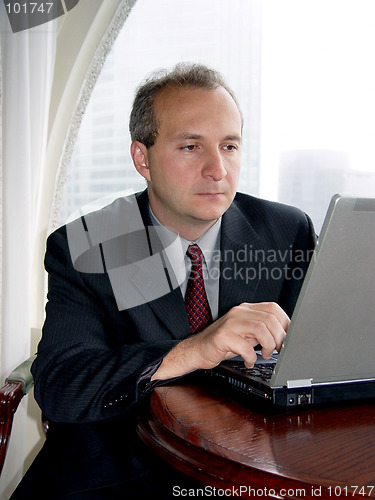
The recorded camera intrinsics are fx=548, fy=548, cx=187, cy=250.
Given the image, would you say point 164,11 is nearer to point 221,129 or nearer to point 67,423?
point 221,129

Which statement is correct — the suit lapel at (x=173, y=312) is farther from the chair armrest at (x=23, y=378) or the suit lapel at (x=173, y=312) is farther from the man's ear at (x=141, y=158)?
the man's ear at (x=141, y=158)

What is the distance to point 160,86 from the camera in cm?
222

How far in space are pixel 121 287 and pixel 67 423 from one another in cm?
50

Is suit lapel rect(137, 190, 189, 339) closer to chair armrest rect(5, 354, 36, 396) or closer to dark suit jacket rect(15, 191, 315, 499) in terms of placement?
dark suit jacket rect(15, 191, 315, 499)

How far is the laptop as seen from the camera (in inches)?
39.8

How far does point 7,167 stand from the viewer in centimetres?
271

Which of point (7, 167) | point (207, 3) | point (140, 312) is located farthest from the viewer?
point (207, 3)

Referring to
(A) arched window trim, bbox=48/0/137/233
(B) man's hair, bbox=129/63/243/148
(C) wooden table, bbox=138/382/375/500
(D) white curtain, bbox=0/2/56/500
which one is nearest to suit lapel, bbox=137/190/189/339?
(C) wooden table, bbox=138/382/375/500

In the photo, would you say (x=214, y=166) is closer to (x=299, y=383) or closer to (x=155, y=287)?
(x=155, y=287)

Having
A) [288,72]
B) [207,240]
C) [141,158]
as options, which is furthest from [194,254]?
[288,72]

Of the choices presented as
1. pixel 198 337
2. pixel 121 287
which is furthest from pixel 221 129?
pixel 198 337

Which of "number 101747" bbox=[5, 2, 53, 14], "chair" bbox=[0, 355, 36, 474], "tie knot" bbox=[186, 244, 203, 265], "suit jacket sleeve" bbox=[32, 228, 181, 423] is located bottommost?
"chair" bbox=[0, 355, 36, 474]

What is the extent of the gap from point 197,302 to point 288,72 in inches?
56.3

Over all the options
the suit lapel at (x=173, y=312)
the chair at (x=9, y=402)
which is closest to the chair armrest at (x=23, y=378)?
the chair at (x=9, y=402)
